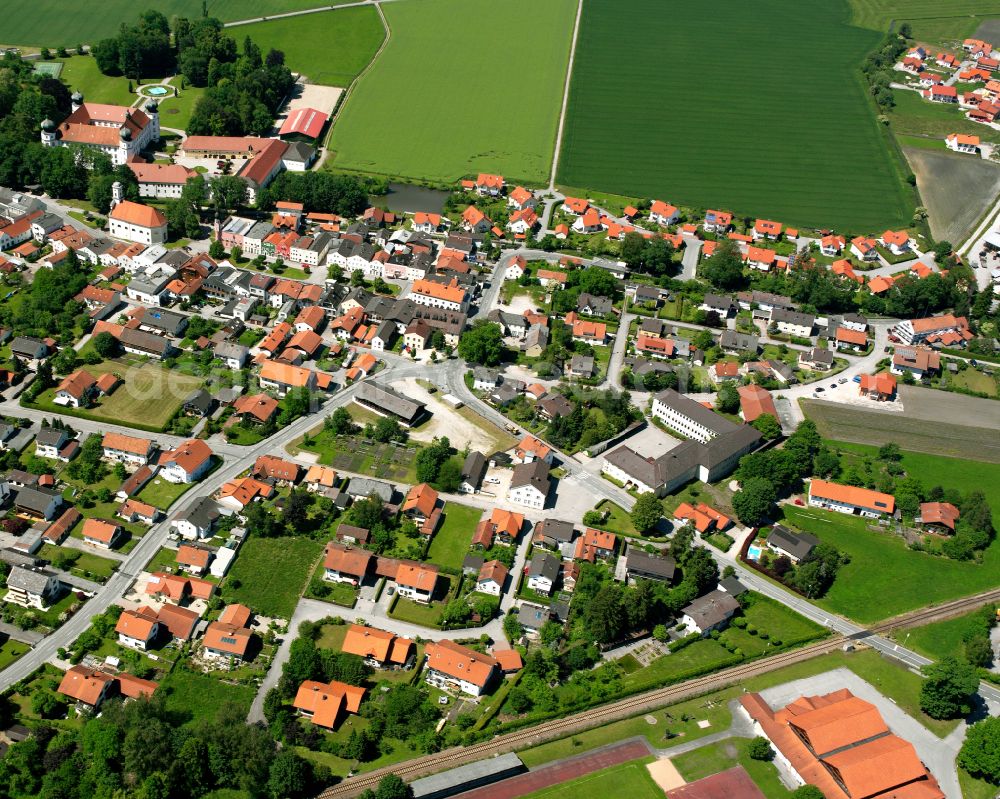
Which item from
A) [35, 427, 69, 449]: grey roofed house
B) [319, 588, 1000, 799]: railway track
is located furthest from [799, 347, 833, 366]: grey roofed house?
[35, 427, 69, 449]: grey roofed house

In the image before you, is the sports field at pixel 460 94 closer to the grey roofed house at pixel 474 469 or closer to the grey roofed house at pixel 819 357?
the grey roofed house at pixel 819 357

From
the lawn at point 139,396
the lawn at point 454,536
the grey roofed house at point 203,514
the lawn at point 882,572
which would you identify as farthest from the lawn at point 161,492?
the lawn at point 882,572

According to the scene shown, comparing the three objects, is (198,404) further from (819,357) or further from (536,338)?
(819,357)

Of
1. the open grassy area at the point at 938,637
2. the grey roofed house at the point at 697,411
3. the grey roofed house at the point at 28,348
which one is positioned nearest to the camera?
the open grassy area at the point at 938,637

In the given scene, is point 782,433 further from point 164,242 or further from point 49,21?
point 49,21

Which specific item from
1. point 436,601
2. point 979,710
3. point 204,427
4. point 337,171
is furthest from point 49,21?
point 979,710

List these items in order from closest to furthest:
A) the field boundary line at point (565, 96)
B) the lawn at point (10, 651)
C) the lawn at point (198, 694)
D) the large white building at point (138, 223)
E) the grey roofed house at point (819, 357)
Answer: the lawn at point (198, 694) < the lawn at point (10, 651) < the grey roofed house at point (819, 357) < the large white building at point (138, 223) < the field boundary line at point (565, 96)

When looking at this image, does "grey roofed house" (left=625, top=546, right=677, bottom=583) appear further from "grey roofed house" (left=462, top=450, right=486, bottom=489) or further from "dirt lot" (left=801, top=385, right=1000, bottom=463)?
"dirt lot" (left=801, top=385, right=1000, bottom=463)
